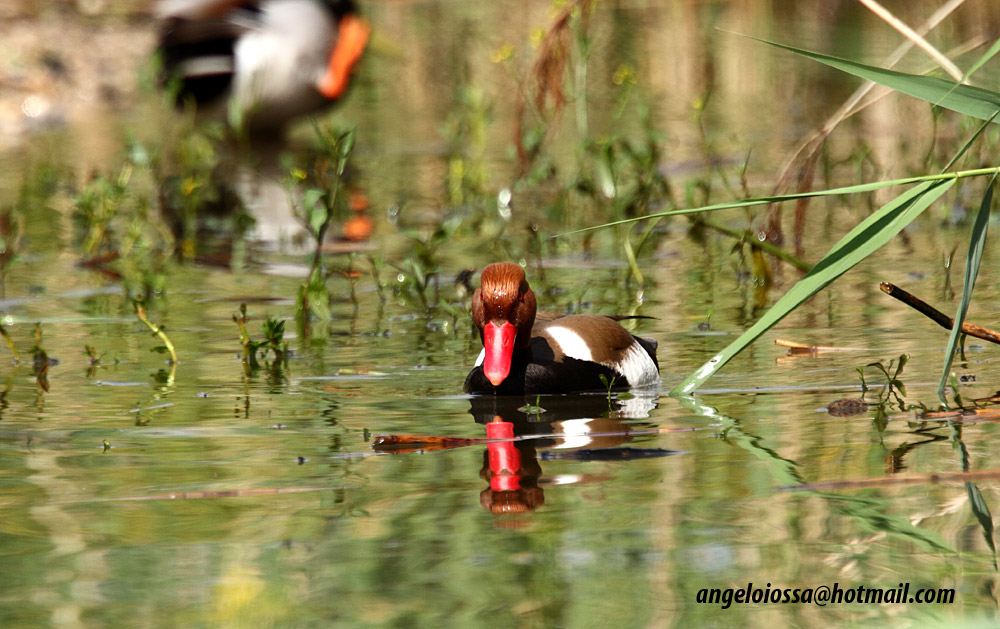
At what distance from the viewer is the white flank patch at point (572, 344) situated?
223 inches

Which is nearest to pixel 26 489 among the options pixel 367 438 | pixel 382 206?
pixel 367 438

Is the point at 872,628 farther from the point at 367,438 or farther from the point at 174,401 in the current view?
the point at 174,401

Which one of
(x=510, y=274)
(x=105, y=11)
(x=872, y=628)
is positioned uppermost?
(x=105, y=11)

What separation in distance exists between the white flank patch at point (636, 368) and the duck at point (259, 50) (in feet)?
28.5

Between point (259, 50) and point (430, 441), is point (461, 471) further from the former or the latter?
point (259, 50)

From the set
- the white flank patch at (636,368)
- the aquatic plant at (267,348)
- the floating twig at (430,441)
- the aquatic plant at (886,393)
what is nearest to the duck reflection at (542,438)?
the floating twig at (430,441)

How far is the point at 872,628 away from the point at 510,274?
110 inches

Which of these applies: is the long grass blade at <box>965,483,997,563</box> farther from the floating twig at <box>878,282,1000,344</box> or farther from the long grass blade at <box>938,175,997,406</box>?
the floating twig at <box>878,282,1000,344</box>

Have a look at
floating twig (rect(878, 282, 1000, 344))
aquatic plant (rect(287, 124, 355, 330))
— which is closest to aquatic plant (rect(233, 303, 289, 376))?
aquatic plant (rect(287, 124, 355, 330))

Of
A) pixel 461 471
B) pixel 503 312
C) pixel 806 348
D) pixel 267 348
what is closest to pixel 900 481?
pixel 461 471

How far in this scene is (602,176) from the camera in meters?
9.52

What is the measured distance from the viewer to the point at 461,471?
4297 millimetres

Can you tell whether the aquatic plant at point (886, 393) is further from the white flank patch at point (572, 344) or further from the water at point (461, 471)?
the white flank patch at point (572, 344)

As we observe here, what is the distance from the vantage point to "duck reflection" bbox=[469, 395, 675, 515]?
159 inches
